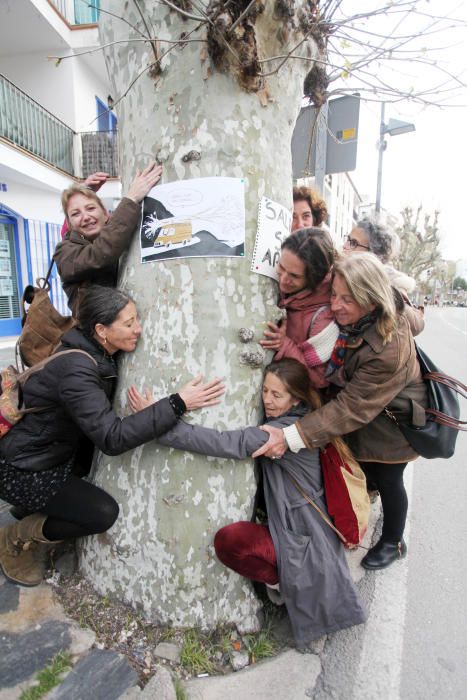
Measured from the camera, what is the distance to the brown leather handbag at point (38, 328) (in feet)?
7.87

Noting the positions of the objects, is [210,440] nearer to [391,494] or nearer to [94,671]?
[94,671]

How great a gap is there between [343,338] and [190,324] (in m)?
0.75

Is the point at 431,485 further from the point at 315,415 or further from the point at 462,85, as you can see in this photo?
the point at 462,85

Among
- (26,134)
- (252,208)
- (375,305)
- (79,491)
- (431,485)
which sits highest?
(26,134)

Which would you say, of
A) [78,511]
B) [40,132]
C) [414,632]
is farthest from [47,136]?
[414,632]

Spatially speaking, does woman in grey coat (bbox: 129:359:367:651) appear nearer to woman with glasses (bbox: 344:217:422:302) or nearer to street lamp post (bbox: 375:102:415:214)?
woman with glasses (bbox: 344:217:422:302)

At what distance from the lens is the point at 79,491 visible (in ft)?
6.72

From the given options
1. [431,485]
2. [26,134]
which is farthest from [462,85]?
[26,134]

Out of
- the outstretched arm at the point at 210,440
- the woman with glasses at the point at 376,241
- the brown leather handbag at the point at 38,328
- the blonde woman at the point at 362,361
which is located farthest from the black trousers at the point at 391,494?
the brown leather handbag at the point at 38,328

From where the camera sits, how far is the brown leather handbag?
240 centimetres

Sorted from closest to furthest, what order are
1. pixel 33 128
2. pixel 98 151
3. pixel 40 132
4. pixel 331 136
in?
pixel 331 136
pixel 33 128
pixel 40 132
pixel 98 151

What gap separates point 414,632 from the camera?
205cm

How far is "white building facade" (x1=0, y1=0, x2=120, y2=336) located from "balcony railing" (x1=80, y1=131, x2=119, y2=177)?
0.9 inches

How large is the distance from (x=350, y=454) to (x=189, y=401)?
1001 millimetres
